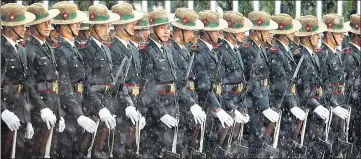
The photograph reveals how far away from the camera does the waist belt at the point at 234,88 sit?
21797 millimetres

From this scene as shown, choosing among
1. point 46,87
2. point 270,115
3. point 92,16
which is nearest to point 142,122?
point 92,16

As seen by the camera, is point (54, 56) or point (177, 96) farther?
point (177, 96)

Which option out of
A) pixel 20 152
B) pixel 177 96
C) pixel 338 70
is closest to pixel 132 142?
pixel 177 96

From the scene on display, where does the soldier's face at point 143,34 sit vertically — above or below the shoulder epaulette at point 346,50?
above

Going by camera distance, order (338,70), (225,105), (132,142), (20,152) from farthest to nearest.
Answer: (338,70) → (225,105) → (132,142) → (20,152)

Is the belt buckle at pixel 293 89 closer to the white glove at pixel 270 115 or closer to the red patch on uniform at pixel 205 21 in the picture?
the white glove at pixel 270 115

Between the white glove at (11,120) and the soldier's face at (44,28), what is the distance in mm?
1332

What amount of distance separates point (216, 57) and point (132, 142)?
2.09m

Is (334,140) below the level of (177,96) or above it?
below

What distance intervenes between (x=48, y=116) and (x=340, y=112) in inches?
274

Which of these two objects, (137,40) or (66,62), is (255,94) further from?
(66,62)

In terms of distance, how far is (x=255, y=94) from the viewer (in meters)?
22.1

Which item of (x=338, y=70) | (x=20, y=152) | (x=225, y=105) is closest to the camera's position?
(x=20, y=152)

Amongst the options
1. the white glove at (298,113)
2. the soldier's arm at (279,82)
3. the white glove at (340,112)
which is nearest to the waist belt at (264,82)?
the soldier's arm at (279,82)
